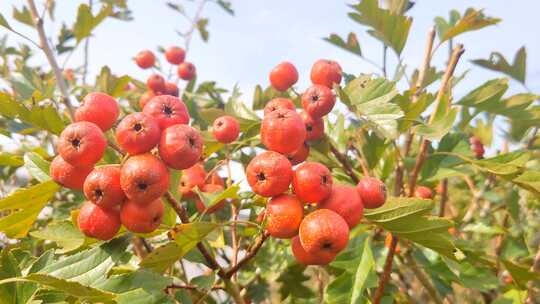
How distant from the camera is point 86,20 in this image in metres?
2.63

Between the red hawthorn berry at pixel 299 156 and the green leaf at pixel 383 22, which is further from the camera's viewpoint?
the green leaf at pixel 383 22

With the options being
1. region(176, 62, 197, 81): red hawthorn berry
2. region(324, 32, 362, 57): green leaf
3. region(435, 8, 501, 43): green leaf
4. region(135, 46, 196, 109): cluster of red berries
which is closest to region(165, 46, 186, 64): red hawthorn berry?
region(135, 46, 196, 109): cluster of red berries

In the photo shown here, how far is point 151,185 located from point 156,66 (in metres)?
2.52

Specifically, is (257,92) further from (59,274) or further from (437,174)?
(59,274)

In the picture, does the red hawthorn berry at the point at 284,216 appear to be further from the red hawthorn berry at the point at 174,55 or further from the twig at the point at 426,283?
the red hawthorn berry at the point at 174,55

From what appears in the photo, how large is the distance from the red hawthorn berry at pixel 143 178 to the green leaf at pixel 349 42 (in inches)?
54.3

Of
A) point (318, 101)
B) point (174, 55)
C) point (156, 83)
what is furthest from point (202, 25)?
point (318, 101)

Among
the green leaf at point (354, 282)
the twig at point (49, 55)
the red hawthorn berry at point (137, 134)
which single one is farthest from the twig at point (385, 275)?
the twig at point (49, 55)

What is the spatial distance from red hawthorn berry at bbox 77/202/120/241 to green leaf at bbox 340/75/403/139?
85 cm

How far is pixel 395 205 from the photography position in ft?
4.49

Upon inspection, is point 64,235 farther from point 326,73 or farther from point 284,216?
point 326,73

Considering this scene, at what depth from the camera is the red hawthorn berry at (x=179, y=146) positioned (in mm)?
1205

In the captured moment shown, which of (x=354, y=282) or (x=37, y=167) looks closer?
(x=37, y=167)

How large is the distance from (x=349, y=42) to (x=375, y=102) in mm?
771
